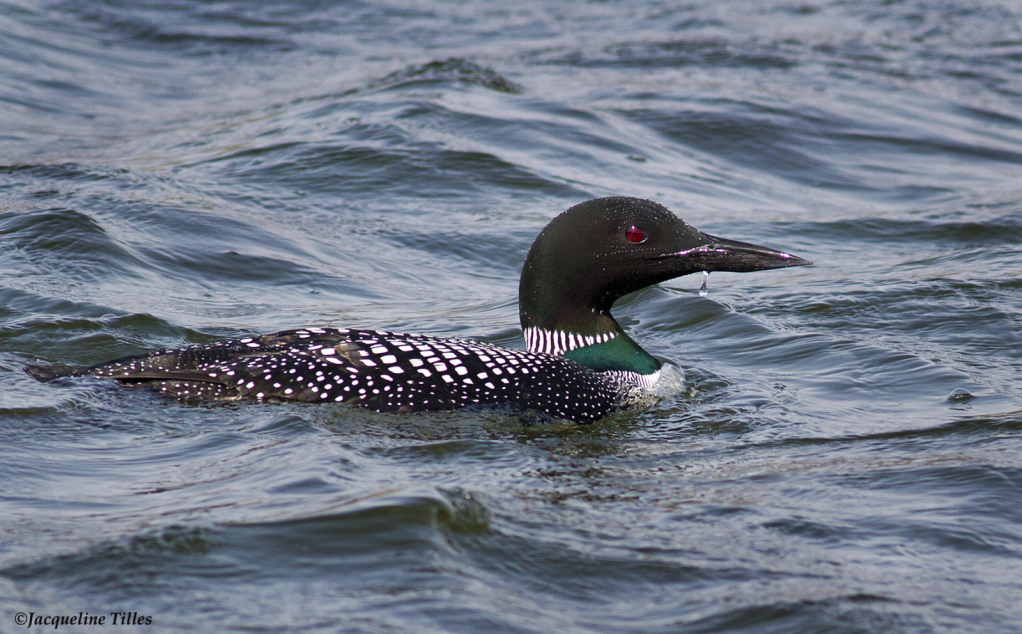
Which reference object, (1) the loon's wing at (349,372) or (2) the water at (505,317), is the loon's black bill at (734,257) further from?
(1) the loon's wing at (349,372)

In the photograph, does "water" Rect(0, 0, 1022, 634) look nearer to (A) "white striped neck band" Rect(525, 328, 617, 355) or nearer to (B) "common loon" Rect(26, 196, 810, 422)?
(B) "common loon" Rect(26, 196, 810, 422)

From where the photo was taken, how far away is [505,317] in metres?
6.05

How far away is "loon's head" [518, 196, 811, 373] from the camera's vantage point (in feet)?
15.3

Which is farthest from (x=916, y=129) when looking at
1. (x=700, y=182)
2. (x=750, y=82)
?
(x=700, y=182)

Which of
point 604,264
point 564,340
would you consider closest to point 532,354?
point 564,340

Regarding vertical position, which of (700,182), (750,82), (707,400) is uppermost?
(750,82)

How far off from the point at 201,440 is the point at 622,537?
151cm

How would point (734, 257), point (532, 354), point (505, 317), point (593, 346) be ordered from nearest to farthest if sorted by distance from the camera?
1. point (532, 354)
2. point (734, 257)
3. point (593, 346)
4. point (505, 317)

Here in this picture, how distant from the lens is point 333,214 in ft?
25.2

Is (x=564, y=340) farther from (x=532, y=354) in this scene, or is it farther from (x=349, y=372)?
(x=349, y=372)

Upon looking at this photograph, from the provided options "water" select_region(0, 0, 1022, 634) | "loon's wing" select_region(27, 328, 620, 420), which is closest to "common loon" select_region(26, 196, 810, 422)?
"loon's wing" select_region(27, 328, 620, 420)

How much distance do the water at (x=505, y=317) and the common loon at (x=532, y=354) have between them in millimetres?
107

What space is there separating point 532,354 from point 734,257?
893 millimetres

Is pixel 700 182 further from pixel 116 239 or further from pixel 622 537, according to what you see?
pixel 622 537
